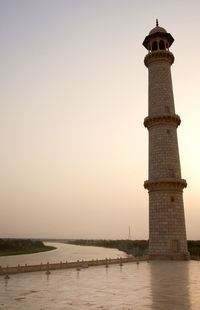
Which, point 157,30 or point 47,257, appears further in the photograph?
point 47,257

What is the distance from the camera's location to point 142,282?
15.6 metres

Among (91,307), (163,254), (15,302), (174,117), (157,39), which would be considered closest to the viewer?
(91,307)

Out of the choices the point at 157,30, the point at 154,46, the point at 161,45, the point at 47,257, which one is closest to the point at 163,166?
the point at 154,46

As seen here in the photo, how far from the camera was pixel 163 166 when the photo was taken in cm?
3002

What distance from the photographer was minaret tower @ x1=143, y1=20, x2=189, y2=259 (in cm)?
2859

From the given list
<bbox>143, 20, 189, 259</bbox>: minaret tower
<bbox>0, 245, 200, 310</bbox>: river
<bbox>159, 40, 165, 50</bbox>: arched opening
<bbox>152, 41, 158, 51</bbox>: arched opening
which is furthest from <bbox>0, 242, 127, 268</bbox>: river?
<bbox>159, 40, 165, 50</bbox>: arched opening

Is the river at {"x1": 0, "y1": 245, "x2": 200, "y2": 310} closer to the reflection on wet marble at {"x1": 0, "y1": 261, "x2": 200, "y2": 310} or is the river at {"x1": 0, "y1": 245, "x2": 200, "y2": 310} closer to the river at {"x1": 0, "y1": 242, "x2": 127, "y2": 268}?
the reflection on wet marble at {"x1": 0, "y1": 261, "x2": 200, "y2": 310}

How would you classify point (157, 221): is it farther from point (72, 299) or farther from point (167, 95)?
point (72, 299)

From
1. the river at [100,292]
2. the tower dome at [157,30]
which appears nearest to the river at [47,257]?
the river at [100,292]

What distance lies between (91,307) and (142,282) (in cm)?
599

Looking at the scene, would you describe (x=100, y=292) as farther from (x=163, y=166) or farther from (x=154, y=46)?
(x=154, y=46)

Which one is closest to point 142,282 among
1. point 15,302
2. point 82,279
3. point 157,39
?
point 82,279

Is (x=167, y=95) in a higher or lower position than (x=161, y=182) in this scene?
higher

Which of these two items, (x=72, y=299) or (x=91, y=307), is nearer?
(x=91, y=307)
